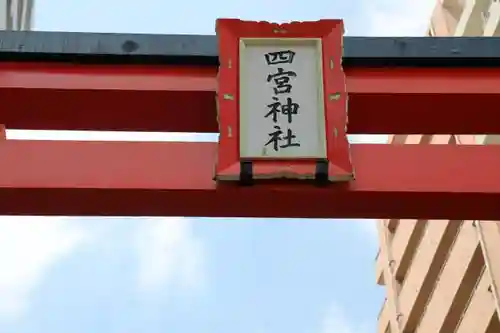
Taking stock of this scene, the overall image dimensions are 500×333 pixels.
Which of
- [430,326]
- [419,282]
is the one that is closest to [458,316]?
[430,326]

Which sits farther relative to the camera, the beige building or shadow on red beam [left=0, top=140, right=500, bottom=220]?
the beige building

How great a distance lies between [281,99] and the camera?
411cm

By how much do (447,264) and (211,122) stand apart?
23.4 ft

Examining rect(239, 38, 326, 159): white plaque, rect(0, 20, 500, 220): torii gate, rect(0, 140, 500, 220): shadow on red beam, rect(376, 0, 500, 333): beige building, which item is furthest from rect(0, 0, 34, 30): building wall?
rect(376, 0, 500, 333): beige building

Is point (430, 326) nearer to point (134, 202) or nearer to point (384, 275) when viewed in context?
point (384, 275)

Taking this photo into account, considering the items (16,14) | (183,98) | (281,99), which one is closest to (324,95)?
(281,99)

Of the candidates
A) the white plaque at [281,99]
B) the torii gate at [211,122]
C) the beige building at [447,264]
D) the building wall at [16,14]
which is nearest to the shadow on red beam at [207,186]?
the torii gate at [211,122]

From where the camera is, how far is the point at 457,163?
13.5 feet

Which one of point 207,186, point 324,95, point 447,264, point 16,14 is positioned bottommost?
point 207,186

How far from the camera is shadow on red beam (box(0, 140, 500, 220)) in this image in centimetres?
396

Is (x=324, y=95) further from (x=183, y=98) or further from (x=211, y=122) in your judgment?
(x=183, y=98)

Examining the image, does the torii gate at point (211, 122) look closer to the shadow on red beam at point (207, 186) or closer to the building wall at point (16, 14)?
the shadow on red beam at point (207, 186)

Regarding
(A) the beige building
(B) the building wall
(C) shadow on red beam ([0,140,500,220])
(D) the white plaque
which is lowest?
(C) shadow on red beam ([0,140,500,220])

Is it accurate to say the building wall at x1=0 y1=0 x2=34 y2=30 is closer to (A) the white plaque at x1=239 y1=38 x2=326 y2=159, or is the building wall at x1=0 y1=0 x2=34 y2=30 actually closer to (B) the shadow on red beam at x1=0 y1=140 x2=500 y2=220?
(B) the shadow on red beam at x1=0 y1=140 x2=500 y2=220
